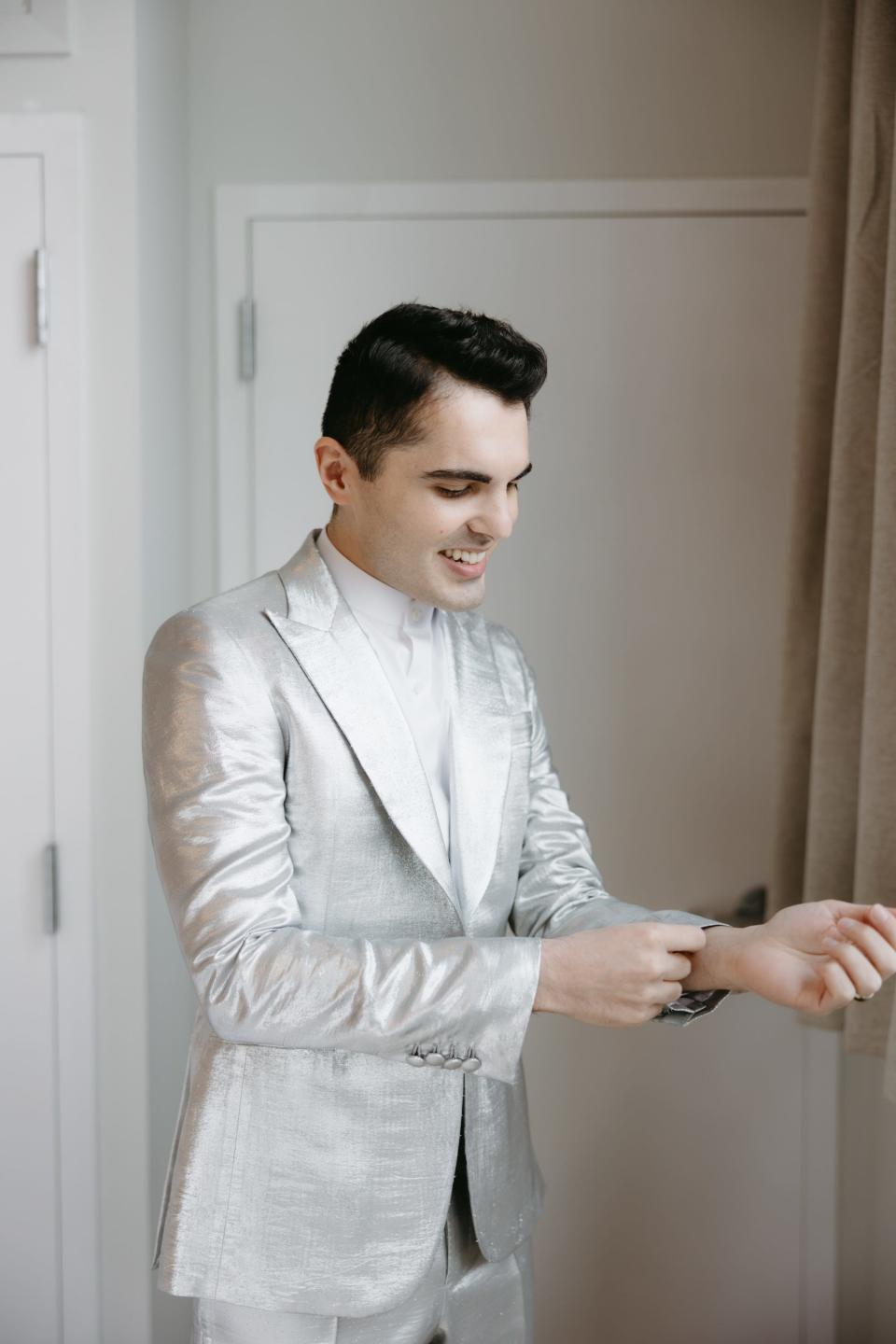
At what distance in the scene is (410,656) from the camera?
131 cm

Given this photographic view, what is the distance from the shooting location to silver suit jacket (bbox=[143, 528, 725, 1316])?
1061 millimetres

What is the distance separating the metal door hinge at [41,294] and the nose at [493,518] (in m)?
0.92

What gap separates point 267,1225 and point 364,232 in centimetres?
157

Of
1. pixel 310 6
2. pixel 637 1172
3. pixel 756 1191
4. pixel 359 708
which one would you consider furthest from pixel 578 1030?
pixel 310 6

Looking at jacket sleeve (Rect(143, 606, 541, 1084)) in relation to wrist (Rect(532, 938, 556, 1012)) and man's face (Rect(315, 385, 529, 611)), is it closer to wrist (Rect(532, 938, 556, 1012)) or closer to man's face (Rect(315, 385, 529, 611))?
wrist (Rect(532, 938, 556, 1012))

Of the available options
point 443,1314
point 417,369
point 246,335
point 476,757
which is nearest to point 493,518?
point 417,369

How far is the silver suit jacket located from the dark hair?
0.54 ft

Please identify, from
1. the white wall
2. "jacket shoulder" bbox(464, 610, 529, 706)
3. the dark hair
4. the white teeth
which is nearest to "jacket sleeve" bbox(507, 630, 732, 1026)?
"jacket shoulder" bbox(464, 610, 529, 706)

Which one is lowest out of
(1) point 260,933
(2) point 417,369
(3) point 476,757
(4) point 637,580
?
(1) point 260,933

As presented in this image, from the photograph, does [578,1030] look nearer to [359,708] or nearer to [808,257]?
[359,708]

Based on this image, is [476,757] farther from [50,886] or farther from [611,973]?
[50,886]

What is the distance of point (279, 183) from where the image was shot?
6.81 feet

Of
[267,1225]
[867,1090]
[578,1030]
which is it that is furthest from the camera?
[578,1030]

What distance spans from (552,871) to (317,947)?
370 mm
